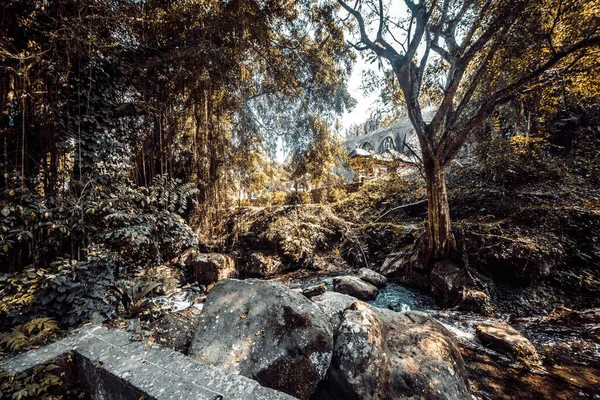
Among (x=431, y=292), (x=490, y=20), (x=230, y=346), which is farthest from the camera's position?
(x=431, y=292)

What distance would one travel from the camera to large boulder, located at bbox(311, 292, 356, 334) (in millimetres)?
2697

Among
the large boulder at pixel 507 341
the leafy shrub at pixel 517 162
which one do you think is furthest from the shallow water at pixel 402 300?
the leafy shrub at pixel 517 162

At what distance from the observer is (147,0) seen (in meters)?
3.91

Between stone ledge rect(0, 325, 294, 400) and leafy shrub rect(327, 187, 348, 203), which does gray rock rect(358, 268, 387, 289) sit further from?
stone ledge rect(0, 325, 294, 400)

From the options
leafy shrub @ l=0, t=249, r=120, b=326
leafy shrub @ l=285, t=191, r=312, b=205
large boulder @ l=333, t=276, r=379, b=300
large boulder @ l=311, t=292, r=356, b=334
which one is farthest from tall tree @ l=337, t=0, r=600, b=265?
leafy shrub @ l=0, t=249, r=120, b=326

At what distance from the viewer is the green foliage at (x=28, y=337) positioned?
1845 millimetres

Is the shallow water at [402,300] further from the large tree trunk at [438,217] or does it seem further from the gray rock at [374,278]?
the large tree trunk at [438,217]

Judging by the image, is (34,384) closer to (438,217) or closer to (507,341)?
(507,341)

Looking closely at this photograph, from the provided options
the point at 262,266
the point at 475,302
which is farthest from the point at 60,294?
the point at 475,302

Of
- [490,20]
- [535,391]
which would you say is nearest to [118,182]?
[535,391]

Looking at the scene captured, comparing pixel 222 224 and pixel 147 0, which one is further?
pixel 222 224

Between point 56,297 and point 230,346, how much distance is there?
221 cm

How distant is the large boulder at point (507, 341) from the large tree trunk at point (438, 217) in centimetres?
186

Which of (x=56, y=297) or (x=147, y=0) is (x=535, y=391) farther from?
(x=147, y=0)
